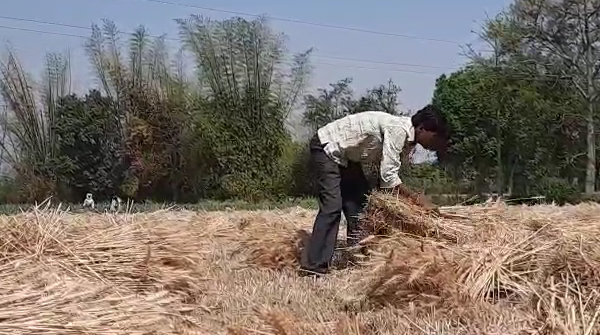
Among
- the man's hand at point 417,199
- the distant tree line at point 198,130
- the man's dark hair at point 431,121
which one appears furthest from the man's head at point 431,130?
the distant tree line at point 198,130

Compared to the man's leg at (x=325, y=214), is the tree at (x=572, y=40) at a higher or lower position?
higher

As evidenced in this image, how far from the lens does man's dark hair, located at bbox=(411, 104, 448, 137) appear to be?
16.5 feet

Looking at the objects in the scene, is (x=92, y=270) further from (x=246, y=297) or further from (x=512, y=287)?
(x=512, y=287)

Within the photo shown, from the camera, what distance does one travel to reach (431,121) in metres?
5.04

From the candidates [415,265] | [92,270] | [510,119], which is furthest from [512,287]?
[510,119]

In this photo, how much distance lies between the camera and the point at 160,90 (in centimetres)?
2138

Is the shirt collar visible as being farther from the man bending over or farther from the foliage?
the foliage

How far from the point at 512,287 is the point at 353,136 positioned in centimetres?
215

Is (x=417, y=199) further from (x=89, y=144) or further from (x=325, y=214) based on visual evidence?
(x=89, y=144)

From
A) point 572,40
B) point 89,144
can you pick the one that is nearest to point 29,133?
point 89,144

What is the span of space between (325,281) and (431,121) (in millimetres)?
1161

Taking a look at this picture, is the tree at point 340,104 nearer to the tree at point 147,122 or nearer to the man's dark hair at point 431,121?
the tree at point 147,122

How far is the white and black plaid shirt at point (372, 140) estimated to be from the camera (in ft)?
16.6

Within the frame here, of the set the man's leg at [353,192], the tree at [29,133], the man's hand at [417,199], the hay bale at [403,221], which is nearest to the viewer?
the hay bale at [403,221]
